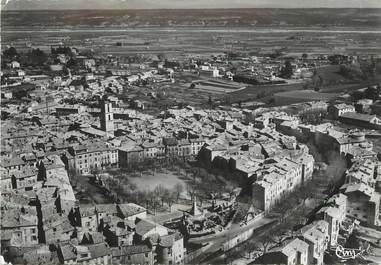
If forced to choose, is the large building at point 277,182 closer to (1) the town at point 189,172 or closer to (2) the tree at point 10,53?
(1) the town at point 189,172

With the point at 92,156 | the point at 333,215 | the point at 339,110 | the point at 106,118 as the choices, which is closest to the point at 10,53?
the point at 106,118

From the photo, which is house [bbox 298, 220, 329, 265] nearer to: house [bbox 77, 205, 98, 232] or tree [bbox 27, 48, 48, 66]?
house [bbox 77, 205, 98, 232]

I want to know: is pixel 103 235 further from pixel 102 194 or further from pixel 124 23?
pixel 124 23

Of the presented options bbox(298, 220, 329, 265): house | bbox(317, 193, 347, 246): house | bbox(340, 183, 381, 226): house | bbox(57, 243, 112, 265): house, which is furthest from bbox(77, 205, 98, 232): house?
bbox(340, 183, 381, 226): house

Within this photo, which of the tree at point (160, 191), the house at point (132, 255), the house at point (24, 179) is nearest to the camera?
the house at point (132, 255)

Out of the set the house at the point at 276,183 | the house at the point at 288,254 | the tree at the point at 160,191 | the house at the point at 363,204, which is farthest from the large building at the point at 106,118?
the house at the point at 288,254

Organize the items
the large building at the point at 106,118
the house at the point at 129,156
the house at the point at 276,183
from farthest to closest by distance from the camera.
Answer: the large building at the point at 106,118 → the house at the point at 129,156 → the house at the point at 276,183

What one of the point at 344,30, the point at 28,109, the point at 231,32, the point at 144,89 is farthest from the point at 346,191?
the point at 231,32
